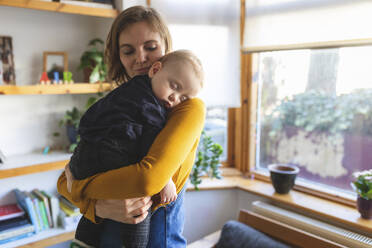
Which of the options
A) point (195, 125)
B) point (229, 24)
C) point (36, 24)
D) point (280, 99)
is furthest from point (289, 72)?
point (36, 24)

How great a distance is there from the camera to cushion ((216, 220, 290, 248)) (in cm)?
167

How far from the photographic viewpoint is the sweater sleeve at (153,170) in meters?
0.77

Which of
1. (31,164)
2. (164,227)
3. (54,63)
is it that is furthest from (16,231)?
(164,227)

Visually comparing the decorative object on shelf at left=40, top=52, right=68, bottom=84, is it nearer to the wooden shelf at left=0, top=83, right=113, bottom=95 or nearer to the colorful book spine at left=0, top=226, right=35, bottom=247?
the wooden shelf at left=0, top=83, right=113, bottom=95

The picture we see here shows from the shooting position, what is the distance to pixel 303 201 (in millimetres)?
1912

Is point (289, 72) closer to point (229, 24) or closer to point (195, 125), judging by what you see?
point (229, 24)

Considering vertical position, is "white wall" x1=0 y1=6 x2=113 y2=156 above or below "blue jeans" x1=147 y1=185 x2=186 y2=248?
above

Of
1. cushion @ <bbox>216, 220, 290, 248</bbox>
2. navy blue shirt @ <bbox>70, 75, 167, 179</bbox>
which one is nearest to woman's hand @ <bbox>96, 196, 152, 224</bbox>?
navy blue shirt @ <bbox>70, 75, 167, 179</bbox>

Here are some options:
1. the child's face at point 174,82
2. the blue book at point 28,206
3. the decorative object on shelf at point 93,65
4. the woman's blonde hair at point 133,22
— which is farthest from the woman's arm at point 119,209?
the decorative object on shelf at point 93,65

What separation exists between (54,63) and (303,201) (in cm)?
195

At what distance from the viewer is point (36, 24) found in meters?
2.04

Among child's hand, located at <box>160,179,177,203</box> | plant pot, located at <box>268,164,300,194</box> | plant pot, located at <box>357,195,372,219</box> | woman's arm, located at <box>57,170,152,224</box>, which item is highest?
child's hand, located at <box>160,179,177,203</box>

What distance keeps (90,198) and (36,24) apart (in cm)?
165

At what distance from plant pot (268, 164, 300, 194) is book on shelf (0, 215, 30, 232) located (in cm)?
165
